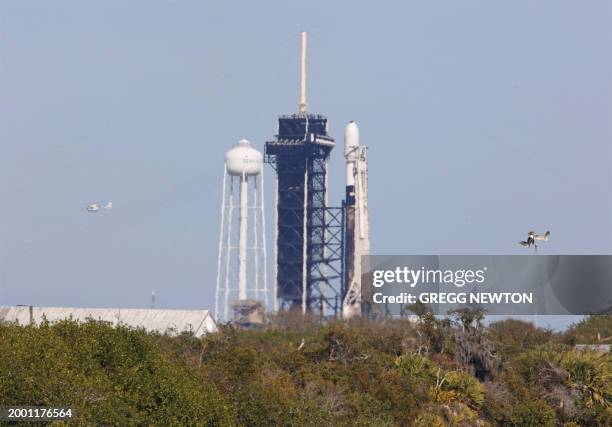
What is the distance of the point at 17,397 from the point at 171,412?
321 inches

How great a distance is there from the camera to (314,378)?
9875 cm

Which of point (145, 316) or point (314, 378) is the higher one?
point (145, 316)

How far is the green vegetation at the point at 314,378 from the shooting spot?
7156 centimetres

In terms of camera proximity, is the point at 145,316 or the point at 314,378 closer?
the point at 314,378

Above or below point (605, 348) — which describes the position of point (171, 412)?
below

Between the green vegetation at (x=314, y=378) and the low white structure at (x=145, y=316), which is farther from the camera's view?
the low white structure at (x=145, y=316)

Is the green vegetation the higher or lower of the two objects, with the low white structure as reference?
lower

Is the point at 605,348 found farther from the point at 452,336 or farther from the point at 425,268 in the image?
the point at 425,268

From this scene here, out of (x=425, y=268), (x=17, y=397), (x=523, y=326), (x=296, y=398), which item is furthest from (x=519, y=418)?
(x=425, y=268)

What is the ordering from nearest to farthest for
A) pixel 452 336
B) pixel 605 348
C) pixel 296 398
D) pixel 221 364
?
1. pixel 296 398
2. pixel 221 364
3. pixel 452 336
4. pixel 605 348

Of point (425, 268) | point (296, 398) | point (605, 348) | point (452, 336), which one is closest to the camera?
point (296, 398)

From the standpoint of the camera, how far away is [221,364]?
99125mm

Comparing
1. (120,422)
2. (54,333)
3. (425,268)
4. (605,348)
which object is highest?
(425,268)

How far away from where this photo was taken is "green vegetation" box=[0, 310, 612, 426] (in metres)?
71.6
